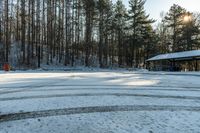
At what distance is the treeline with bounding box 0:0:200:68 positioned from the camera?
4213 centimetres

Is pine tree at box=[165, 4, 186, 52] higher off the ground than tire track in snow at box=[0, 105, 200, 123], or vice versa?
pine tree at box=[165, 4, 186, 52]

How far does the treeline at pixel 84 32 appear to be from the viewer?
138 feet

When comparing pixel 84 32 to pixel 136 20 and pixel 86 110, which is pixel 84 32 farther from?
pixel 86 110

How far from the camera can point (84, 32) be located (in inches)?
2127

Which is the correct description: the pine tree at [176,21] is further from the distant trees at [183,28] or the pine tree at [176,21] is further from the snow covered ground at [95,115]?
the snow covered ground at [95,115]

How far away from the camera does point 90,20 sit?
157 feet

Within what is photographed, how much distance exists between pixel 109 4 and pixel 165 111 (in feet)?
152

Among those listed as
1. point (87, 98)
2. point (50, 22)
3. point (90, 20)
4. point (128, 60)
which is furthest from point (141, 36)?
point (87, 98)

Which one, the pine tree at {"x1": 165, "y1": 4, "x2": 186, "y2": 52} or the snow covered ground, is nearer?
the snow covered ground

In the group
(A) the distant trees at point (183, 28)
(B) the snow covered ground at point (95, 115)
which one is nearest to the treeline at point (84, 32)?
(A) the distant trees at point (183, 28)

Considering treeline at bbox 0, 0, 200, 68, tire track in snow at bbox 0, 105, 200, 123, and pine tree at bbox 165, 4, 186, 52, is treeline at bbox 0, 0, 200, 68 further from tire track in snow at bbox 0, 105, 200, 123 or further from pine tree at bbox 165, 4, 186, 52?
tire track in snow at bbox 0, 105, 200, 123

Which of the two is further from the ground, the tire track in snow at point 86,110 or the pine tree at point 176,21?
the pine tree at point 176,21

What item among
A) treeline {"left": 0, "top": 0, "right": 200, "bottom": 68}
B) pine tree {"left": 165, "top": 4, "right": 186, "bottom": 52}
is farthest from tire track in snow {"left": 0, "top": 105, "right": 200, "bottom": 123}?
pine tree {"left": 165, "top": 4, "right": 186, "bottom": 52}

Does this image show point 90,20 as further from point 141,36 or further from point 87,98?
point 87,98
